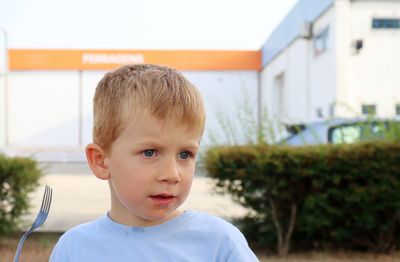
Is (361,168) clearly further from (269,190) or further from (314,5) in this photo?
(314,5)

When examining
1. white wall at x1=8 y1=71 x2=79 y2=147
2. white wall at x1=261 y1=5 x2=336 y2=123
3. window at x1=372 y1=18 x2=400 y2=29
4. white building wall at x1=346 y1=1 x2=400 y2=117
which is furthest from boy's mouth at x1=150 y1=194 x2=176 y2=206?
white wall at x1=8 y1=71 x2=79 y2=147

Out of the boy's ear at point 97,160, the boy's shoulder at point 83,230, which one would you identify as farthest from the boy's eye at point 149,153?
the boy's shoulder at point 83,230

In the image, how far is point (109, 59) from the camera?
34125mm

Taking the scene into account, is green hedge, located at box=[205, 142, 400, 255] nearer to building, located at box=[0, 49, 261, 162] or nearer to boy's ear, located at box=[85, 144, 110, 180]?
boy's ear, located at box=[85, 144, 110, 180]

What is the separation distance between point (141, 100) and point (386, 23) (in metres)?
17.4

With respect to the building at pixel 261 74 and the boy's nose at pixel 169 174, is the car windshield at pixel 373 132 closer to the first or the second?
the boy's nose at pixel 169 174

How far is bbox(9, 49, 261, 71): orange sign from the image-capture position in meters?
33.2

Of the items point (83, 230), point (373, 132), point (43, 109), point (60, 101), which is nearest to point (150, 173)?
point (83, 230)

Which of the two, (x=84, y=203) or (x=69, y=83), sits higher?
(x=69, y=83)

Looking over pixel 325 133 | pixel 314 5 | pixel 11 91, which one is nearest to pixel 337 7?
pixel 314 5

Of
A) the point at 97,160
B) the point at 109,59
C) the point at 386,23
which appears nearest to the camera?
the point at 97,160

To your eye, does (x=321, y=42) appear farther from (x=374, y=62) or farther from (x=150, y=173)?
(x=150, y=173)

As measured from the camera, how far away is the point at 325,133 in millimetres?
7395

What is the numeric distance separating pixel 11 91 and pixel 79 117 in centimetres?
408
